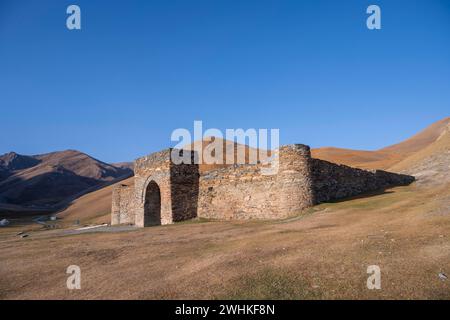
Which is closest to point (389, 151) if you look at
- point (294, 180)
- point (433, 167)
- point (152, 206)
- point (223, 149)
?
point (223, 149)

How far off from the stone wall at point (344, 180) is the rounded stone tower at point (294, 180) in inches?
22.3

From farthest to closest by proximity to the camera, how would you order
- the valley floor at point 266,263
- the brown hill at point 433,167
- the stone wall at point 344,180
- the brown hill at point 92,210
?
the brown hill at point 92,210 < the brown hill at point 433,167 < the stone wall at point 344,180 < the valley floor at point 266,263

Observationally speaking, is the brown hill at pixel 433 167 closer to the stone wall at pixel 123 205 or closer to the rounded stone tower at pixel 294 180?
the rounded stone tower at pixel 294 180

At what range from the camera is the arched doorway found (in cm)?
1947

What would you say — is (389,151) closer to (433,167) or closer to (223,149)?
(223,149)

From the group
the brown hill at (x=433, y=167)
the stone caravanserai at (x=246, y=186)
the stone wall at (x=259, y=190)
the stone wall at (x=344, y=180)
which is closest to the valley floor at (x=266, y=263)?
the stone wall at (x=259, y=190)

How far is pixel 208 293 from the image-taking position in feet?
16.4

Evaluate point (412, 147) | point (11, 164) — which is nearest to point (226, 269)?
point (412, 147)

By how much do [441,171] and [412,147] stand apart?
58.8 metres

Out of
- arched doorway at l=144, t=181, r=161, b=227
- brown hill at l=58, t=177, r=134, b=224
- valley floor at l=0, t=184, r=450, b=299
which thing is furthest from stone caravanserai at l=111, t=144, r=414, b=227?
brown hill at l=58, t=177, r=134, b=224

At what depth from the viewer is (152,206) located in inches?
778

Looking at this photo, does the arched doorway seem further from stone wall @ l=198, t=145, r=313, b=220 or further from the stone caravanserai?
stone wall @ l=198, t=145, r=313, b=220

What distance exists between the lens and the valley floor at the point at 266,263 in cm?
492
